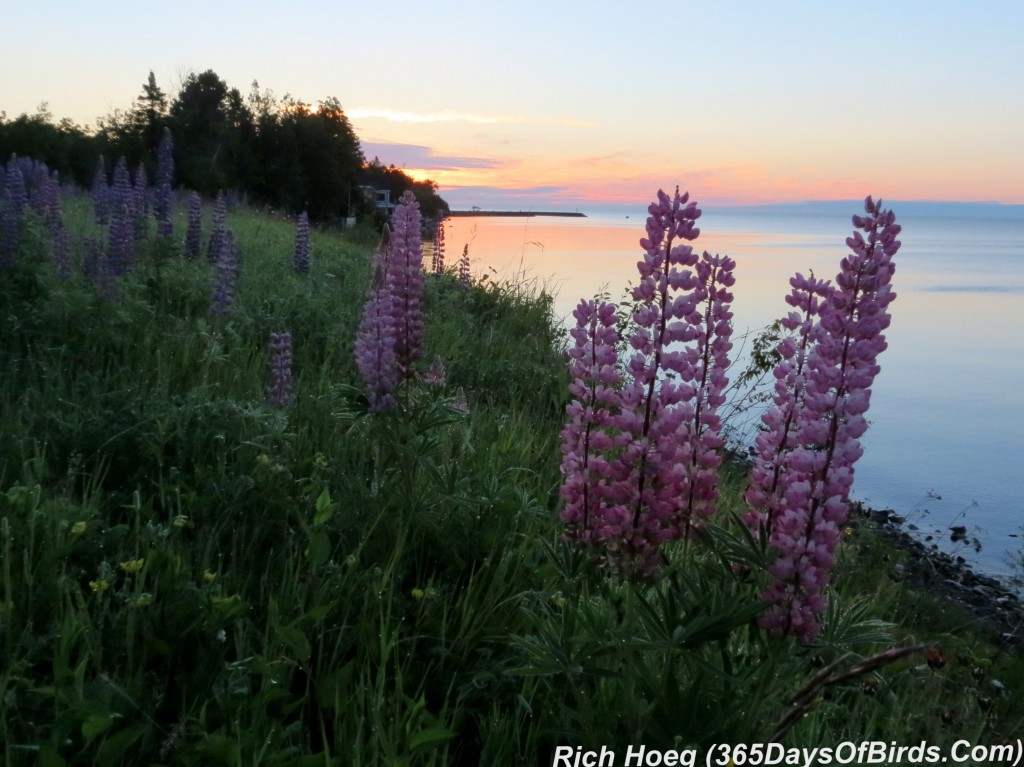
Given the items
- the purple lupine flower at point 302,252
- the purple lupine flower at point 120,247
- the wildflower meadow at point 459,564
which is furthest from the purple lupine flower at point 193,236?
the wildflower meadow at point 459,564

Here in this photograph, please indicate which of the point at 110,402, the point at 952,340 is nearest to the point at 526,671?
the point at 110,402

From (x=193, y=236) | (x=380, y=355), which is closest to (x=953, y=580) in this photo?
(x=380, y=355)

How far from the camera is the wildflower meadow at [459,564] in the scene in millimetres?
1867

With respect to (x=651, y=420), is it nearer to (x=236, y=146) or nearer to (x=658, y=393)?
(x=658, y=393)

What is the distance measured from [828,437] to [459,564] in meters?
1.55

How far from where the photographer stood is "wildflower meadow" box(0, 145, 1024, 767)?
1.87 meters

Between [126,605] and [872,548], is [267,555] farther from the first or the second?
[872,548]

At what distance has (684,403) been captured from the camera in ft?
6.86

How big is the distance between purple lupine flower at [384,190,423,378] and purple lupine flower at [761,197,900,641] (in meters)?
1.94

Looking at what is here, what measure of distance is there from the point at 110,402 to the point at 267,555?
4.25 ft

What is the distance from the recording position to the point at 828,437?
6.09 feet

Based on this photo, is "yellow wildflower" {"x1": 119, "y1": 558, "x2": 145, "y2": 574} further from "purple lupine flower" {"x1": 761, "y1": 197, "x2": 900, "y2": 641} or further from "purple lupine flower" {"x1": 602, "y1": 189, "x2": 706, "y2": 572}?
"purple lupine flower" {"x1": 761, "y1": 197, "x2": 900, "y2": 641}

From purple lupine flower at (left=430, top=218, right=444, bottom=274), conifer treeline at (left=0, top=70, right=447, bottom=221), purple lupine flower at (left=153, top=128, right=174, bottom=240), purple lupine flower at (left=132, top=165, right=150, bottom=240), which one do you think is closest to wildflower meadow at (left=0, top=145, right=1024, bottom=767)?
purple lupine flower at (left=132, top=165, right=150, bottom=240)

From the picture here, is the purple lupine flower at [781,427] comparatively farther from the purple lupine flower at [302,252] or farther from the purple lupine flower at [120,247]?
the purple lupine flower at [302,252]
